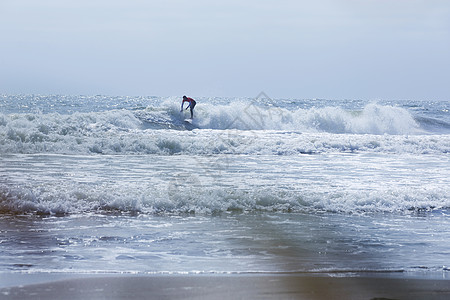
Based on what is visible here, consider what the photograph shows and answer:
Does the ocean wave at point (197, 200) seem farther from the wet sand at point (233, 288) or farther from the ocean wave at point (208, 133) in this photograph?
the ocean wave at point (208, 133)

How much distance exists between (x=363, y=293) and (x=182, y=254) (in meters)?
1.96

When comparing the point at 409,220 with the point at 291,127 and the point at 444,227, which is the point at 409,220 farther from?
the point at 291,127

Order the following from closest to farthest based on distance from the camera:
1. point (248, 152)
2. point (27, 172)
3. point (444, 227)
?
point (444, 227) < point (27, 172) < point (248, 152)

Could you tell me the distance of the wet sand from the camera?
13.8 ft

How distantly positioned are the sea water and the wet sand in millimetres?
236

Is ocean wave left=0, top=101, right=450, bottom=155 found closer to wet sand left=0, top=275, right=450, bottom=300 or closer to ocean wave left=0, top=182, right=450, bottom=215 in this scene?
ocean wave left=0, top=182, right=450, bottom=215

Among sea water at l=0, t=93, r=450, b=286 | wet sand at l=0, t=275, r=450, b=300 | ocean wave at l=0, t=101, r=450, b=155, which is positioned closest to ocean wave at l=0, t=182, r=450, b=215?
sea water at l=0, t=93, r=450, b=286

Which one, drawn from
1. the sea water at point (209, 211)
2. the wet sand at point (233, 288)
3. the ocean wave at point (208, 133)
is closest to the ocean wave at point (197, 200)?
the sea water at point (209, 211)

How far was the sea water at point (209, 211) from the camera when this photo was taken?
5.34 metres

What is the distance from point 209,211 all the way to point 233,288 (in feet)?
11.3

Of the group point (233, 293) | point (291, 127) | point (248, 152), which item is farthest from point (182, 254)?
point (291, 127)

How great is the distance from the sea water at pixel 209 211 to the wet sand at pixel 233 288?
9.3 inches

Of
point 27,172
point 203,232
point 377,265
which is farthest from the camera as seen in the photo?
point 27,172

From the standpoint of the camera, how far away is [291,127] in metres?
29.9
